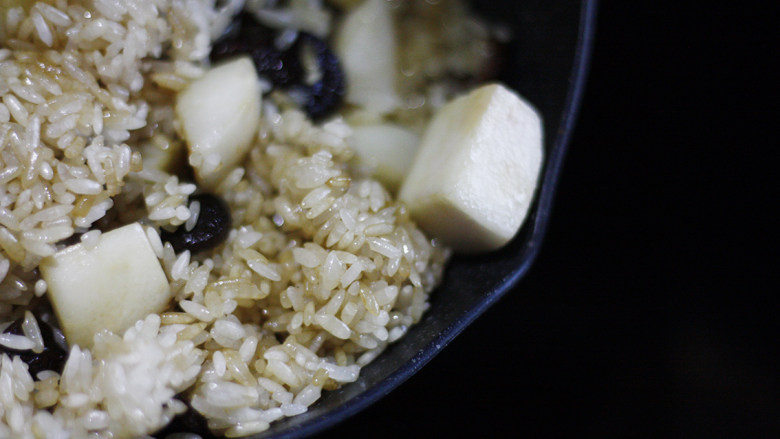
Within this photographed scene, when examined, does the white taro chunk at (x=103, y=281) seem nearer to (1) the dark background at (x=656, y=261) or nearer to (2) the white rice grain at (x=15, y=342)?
(2) the white rice grain at (x=15, y=342)

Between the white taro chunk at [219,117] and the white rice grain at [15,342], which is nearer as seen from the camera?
the white rice grain at [15,342]

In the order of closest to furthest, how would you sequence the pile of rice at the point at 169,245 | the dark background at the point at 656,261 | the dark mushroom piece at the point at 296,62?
the pile of rice at the point at 169,245 < the dark mushroom piece at the point at 296,62 < the dark background at the point at 656,261

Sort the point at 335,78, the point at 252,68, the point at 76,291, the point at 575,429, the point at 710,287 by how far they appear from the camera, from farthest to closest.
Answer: the point at 710,287, the point at 575,429, the point at 335,78, the point at 252,68, the point at 76,291

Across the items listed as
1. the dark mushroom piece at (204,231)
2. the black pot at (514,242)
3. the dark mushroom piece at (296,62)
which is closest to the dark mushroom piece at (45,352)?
the dark mushroom piece at (204,231)

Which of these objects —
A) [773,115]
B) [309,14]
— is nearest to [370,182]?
[309,14]

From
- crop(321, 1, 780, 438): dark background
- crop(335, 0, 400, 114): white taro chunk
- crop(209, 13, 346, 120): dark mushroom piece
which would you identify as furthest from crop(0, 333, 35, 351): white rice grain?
crop(321, 1, 780, 438): dark background

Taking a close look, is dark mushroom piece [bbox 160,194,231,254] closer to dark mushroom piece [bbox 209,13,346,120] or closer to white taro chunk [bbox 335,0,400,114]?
dark mushroom piece [bbox 209,13,346,120]

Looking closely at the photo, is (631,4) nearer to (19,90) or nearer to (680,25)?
(680,25)
